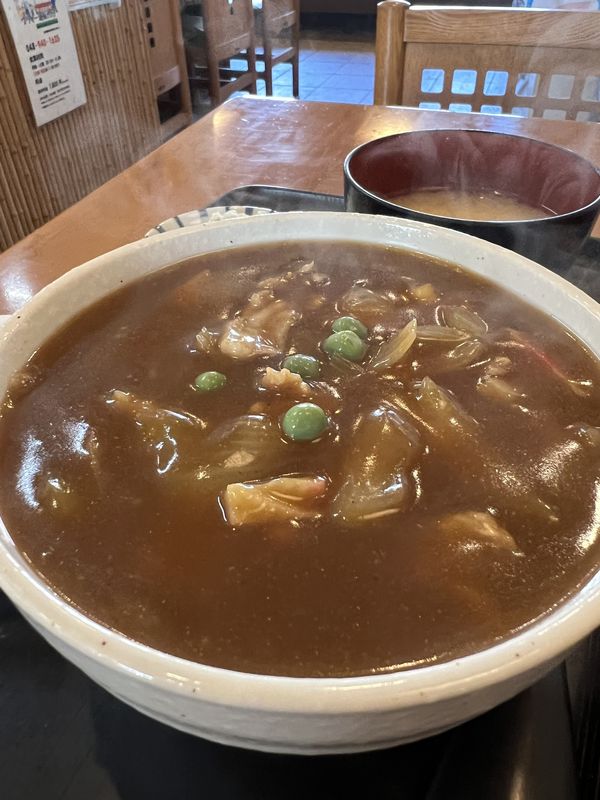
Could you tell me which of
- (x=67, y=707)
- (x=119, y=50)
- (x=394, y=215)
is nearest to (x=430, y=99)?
(x=394, y=215)

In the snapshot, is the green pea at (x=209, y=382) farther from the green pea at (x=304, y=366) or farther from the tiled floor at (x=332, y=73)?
the tiled floor at (x=332, y=73)

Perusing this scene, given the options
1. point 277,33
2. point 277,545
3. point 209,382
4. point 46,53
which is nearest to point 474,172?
point 209,382

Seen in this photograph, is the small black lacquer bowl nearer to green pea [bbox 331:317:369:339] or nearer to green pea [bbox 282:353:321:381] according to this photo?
green pea [bbox 331:317:369:339]

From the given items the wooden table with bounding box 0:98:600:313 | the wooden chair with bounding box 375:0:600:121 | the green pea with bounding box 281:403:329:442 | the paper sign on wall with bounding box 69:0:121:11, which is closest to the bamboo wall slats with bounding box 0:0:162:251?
the paper sign on wall with bounding box 69:0:121:11

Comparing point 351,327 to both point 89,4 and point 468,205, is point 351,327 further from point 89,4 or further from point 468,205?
point 89,4

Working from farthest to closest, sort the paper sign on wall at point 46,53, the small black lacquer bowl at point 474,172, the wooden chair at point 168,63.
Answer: the wooden chair at point 168,63 → the paper sign on wall at point 46,53 → the small black lacquer bowl at point 474,172

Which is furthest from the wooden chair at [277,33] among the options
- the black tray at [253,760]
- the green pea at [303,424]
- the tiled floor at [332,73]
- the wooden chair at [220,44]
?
the black tray at [253,760]

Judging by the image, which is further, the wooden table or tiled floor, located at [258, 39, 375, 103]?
tiled floor, located at [258, 39, 375, 103]
